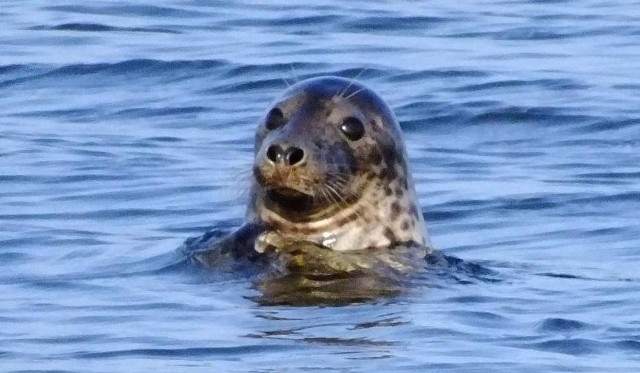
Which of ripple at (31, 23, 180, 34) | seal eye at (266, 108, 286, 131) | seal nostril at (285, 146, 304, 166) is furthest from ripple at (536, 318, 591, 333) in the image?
ripple at (31, 23, 180, 34)

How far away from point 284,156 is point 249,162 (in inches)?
158

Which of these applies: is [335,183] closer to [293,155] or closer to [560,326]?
[293,155]

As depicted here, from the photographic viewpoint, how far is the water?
29.0 ft

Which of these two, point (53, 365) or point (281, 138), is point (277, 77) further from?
point (53, 365)

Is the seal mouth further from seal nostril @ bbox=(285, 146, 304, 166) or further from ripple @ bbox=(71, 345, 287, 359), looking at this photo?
ripple @ bbox=(71, 345, 287, 359)

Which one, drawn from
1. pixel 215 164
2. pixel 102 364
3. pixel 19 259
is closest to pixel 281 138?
pixel 19 259

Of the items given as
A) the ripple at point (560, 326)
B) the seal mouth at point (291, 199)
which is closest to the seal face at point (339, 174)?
the seal mouth at point (291, 199)

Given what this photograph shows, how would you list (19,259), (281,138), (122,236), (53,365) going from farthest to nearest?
(122,236) → (19,259) → (281,138) → (53,365)

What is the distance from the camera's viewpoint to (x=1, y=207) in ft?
42.2

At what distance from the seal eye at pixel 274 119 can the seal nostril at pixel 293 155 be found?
38 centimetres

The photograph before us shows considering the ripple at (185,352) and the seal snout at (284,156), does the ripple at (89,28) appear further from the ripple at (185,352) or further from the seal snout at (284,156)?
the ripple at (185,352)

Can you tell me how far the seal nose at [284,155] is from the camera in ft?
33.5

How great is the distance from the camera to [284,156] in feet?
33.6

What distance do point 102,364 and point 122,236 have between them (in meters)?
3.69
